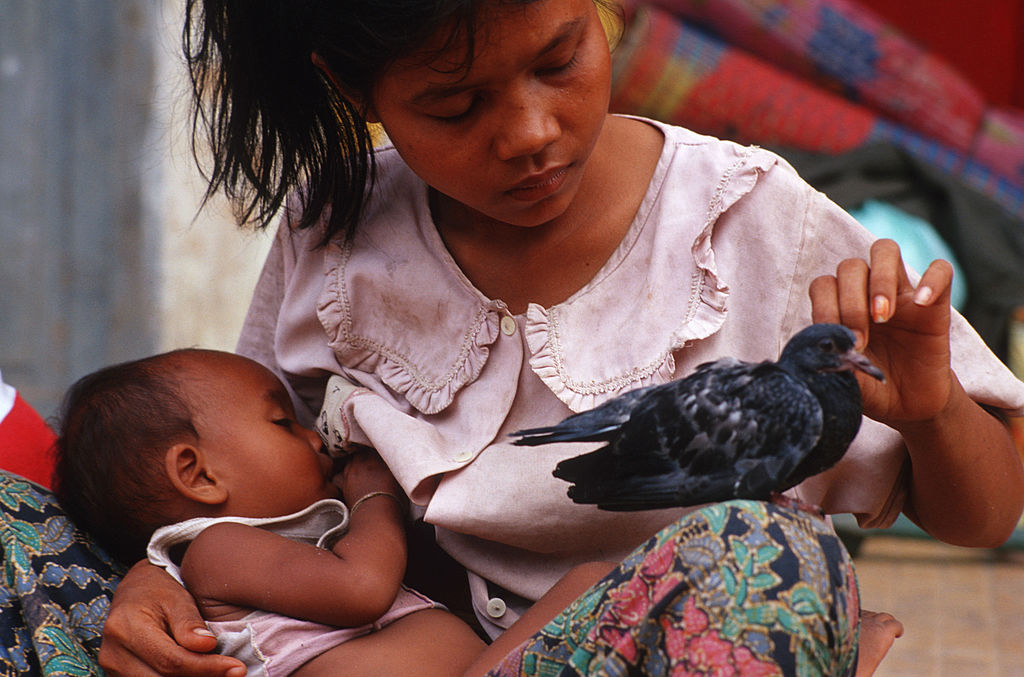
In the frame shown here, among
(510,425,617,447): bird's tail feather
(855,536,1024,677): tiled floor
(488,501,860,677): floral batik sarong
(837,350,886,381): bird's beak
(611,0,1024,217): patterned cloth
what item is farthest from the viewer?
(611,0,1024,217): patterned cloth

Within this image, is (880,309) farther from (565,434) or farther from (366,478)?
(366,478)

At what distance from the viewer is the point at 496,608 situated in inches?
66.1

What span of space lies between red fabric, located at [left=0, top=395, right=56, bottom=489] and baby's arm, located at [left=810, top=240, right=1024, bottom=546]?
1.38 metres

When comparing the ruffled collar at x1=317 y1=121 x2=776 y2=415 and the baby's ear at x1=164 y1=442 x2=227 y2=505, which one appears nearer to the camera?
the ruffled collar at x1=317 y1=121 x2=776 y2=415

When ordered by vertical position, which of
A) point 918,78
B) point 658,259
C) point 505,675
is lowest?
point 505,675

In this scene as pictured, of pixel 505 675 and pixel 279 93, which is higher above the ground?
pixel 279 93

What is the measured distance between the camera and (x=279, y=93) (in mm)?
1818

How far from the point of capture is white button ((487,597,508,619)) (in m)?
1.67

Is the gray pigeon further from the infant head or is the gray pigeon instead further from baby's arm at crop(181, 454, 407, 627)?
the infant head

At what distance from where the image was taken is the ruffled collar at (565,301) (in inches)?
63.8

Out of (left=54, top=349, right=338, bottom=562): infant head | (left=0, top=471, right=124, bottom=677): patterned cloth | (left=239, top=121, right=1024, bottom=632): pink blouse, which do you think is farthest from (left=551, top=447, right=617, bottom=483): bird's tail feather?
(left=0, top=471, right=124, bottom=677): patterned cloth

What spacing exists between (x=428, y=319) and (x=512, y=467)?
322 mm

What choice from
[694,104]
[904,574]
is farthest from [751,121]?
[904,574]

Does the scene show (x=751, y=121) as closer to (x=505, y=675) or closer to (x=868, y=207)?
(x=868, y=207)
